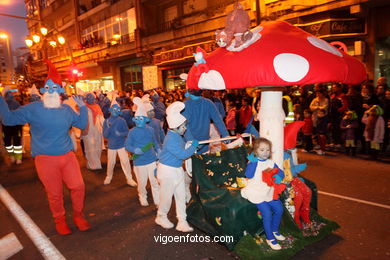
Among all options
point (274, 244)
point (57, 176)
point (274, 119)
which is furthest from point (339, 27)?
point (57, 176)

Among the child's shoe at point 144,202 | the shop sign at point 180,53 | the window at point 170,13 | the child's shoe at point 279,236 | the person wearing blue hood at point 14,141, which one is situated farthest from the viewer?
the window at point 170,13

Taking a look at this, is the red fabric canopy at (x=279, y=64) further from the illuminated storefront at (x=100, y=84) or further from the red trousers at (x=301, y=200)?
the illuminated storefront at (x=100, y=84)

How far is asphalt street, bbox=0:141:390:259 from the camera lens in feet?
11.8

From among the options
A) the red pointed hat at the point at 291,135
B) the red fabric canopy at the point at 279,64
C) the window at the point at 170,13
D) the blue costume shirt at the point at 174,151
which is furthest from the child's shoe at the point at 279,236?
the window at the point at 170,13

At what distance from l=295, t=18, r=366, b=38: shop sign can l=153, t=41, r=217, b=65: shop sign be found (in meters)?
5.40

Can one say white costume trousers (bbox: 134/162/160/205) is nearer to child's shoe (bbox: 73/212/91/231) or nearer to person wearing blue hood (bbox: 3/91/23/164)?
child's shoe (bbox: 73/212/91/231)

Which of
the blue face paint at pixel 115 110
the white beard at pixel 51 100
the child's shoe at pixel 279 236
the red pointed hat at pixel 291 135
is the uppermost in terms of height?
the white beard at pixel 51 100

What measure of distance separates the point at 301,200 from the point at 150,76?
64.4ft

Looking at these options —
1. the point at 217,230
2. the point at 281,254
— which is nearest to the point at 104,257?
the point at 217,230

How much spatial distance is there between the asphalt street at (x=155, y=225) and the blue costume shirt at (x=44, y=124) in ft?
4.42

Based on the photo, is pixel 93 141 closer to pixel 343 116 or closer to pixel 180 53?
pixel 343 116

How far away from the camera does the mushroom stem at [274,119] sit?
3.67 metres

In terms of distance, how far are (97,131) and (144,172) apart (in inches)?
138

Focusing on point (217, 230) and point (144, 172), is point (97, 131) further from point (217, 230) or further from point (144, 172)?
point (217, 230)
